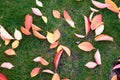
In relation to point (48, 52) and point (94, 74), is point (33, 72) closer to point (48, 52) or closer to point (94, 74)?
point (48, 52)

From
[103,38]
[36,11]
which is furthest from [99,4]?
[36,11]

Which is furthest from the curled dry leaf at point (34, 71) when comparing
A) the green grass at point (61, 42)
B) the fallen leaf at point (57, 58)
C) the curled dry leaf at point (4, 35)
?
the curled dry leaf at point (4, 35)

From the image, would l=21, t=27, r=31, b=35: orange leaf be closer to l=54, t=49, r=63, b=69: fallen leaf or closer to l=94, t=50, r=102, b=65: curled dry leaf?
l=54, t=49, r=63, b=69: fallen leaf

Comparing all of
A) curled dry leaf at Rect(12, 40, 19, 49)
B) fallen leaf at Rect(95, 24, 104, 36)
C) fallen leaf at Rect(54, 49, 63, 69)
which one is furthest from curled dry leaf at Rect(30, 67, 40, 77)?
fallen leaf at Rect(95, 24, 104, 36)

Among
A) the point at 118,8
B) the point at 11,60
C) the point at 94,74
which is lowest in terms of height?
the point at 94,74

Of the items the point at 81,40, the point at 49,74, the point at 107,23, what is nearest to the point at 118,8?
the point at 107,23

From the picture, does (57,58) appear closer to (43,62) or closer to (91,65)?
(43,62)
